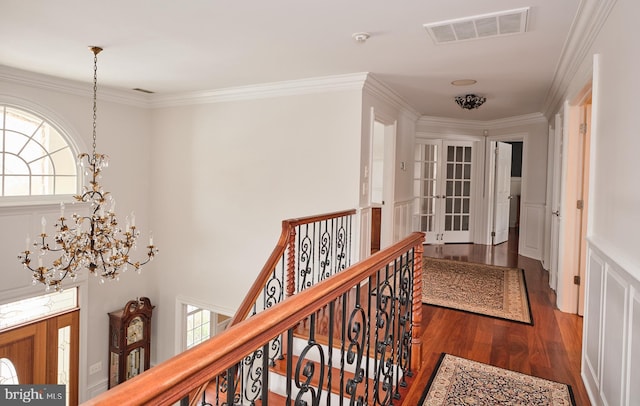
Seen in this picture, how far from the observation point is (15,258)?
191 inches

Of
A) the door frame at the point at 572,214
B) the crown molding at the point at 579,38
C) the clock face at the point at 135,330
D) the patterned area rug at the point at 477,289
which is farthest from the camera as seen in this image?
the clock face at the point at 135,330

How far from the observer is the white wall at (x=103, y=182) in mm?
4816

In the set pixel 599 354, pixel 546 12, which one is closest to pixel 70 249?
pixel 599 354

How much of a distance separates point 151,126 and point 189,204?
149 cm

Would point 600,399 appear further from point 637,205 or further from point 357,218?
point 357,218

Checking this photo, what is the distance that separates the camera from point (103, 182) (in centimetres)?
582

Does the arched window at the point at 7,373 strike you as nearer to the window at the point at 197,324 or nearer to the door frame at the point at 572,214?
the window at the point at 197,324

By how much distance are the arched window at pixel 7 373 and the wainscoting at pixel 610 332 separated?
5998 millimetres

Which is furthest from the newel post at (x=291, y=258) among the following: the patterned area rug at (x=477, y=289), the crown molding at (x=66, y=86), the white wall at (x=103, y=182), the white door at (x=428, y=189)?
the white door at (x=428, y=189)

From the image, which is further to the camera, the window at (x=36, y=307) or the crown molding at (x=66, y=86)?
the window at (x=36, y=307)

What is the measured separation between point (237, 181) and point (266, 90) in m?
1.34

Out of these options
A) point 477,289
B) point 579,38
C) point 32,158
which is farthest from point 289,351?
point 32,158

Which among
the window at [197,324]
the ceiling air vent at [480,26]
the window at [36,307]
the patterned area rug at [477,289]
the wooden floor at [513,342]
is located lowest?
the window at [197,324]

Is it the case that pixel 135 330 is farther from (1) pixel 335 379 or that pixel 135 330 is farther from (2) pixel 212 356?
(2) pixel 212 356
